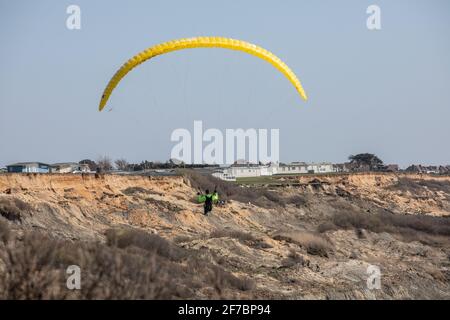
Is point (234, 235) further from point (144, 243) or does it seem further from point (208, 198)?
point (144, 243)

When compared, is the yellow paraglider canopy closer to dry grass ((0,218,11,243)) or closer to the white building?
dry grass ((0,218,11,243))

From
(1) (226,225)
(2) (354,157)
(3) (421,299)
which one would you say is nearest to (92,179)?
(1) (226,225)

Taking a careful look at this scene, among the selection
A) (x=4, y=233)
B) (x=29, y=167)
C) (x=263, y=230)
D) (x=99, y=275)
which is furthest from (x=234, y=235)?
(x=29, y=167)

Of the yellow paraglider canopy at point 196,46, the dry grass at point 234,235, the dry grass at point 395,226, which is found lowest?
the dry grass at point 395,226

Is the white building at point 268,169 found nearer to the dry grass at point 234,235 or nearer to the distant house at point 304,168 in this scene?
the distant house at point 304,168

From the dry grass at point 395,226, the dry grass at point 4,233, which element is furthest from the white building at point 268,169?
the dry grass at point 4,233

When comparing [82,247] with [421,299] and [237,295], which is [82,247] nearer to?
[237,295]
